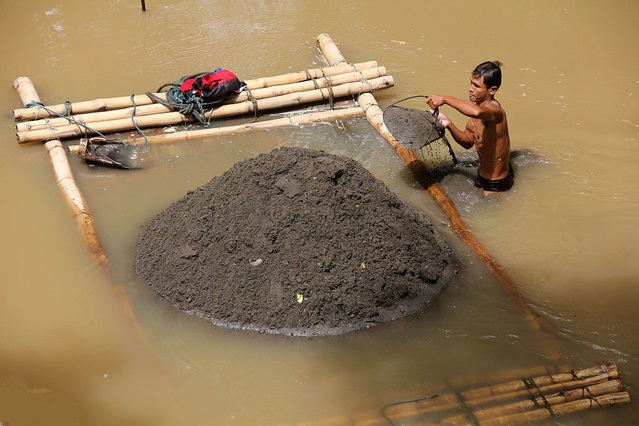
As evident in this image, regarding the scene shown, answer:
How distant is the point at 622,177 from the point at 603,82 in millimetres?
1778

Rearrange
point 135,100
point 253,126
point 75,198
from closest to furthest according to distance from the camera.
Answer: point 75,198, point 253,126, point 135,100

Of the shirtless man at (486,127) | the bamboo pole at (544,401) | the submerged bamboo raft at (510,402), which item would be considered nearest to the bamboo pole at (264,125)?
the shirtless man at (486,127)

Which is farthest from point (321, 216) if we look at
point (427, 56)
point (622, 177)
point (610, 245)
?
point (427, 56)

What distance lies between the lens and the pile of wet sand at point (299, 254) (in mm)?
4242

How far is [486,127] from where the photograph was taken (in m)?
5.13

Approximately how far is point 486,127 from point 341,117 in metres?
1.70

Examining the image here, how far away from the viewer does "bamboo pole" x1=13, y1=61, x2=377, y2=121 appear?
6.04 meters

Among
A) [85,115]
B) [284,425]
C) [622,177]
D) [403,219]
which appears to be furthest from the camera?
[85,115]

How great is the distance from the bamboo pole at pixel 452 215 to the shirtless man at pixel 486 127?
0.42 meters

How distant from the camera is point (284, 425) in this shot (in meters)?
3.61

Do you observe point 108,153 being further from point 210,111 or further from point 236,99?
point 236,99

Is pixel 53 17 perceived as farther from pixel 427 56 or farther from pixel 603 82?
pixel 603 82

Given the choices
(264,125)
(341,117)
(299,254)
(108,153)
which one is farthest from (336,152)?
(108,153)

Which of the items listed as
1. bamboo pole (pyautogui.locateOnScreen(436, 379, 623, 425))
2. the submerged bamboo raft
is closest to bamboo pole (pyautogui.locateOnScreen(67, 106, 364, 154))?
the submerged bamboo raft
